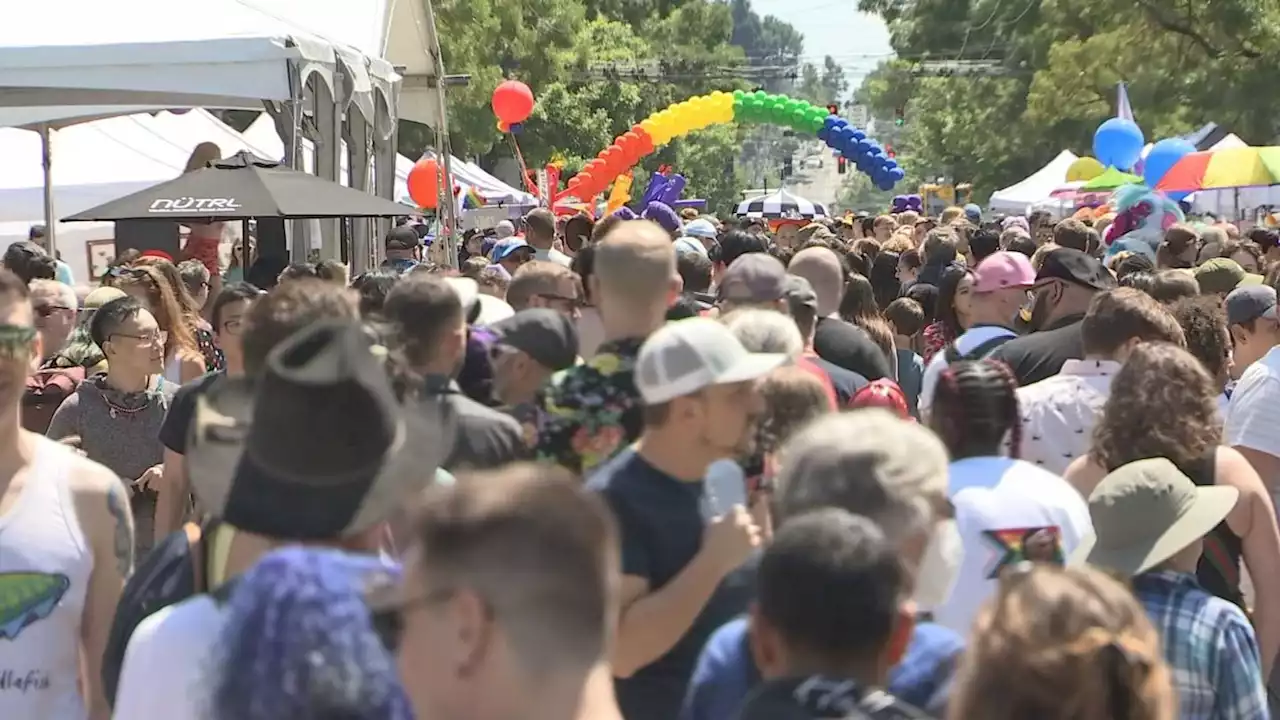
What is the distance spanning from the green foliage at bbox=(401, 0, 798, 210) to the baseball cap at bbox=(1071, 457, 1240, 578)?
98.1ft

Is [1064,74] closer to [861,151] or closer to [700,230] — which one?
[861,151]

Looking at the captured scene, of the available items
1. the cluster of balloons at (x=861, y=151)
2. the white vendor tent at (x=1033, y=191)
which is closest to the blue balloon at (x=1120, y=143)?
the cluster of balloons at (x=861, y=151)

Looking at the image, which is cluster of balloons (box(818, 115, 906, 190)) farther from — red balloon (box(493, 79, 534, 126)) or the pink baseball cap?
the pink baseball cap

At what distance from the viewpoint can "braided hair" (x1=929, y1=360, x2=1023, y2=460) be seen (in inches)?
157

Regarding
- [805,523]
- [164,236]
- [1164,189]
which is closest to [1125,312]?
[805,523]

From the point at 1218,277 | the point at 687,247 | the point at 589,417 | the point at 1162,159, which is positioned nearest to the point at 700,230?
the point at 687,247

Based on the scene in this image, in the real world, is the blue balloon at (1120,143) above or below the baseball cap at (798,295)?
above

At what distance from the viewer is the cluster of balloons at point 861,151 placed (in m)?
26.3

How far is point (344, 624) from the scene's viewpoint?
200 cm

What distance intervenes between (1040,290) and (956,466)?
3.34 m

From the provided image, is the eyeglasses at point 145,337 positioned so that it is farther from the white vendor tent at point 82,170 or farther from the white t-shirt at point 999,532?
the white vendor tent at point 82,170

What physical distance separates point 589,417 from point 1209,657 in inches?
64.3

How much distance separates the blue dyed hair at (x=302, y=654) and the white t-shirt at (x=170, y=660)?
0.41 m

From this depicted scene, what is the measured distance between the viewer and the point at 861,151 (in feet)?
87.9
